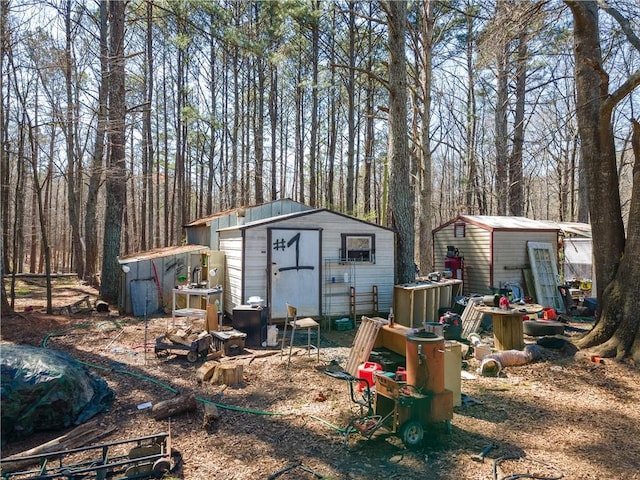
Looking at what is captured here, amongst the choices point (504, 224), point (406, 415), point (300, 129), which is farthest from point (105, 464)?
point (300, 129)

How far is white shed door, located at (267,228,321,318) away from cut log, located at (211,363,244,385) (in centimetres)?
312

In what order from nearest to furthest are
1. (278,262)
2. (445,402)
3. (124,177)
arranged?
(445,402) < (278,262) < (124,177)

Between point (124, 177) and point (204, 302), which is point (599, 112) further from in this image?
point (124, 177)

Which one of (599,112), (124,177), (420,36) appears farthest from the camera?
(420,36)

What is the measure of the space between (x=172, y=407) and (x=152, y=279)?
278 inches

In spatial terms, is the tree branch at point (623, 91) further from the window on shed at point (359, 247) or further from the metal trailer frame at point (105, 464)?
the metal trailer frame at point (105, 464)

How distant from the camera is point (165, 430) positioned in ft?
13.5

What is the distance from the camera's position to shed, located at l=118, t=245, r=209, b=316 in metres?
10.4

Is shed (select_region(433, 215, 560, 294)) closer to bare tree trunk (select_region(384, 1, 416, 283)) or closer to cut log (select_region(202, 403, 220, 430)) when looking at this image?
bare tree trunk (select_region(384, 1, 416, 283))

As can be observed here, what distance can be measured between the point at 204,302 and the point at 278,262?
6.85 feet

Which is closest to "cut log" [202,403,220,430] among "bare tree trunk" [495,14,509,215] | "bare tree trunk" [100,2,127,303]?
"bare tree trunk" [100,2,127,303]

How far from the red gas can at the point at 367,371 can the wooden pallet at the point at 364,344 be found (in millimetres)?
244

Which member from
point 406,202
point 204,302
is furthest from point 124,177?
point 406,202

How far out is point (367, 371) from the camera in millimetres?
5090
